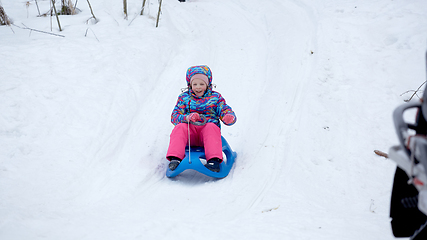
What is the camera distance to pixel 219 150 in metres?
2.86

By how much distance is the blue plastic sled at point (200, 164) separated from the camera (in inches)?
107

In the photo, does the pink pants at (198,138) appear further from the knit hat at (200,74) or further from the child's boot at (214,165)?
the knit hat at (200,74)

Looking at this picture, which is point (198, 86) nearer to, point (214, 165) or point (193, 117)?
point (193, 117)

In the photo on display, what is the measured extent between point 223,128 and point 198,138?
0.85 m

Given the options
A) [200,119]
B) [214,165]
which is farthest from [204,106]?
[214,165]

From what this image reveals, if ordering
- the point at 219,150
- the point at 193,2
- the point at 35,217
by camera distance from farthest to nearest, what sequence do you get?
1. the point at 193,2
2. the point at 219,150
3. the point at 35,217

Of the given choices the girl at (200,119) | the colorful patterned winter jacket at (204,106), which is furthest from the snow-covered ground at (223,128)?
the colorful patterned winter jacket at (204,106)

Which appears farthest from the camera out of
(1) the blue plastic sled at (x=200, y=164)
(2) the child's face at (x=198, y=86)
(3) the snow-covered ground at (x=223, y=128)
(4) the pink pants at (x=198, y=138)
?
(2) the child's face at (x=198, y=86)

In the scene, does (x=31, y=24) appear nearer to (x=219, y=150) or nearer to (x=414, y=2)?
(x=219, y=150)

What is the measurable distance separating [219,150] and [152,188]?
703 mm

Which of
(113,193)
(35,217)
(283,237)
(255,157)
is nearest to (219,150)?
(255,157)

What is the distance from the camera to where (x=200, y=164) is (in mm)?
2734

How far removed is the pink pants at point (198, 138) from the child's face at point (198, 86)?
37cm

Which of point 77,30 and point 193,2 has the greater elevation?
point 193,2
